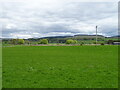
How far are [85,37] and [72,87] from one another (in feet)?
633

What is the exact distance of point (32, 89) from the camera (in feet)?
25.1

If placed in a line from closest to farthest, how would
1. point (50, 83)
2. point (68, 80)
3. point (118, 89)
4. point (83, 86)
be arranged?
1. point (118, 89)
2. point (83, 86)
3. point (50, 83)
4. point (68, 80)

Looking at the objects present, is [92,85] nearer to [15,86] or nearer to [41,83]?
[41,83]

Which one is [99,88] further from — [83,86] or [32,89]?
[32,89]

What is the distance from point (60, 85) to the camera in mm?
8211

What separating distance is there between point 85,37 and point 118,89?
193087mm

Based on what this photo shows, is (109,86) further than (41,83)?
No

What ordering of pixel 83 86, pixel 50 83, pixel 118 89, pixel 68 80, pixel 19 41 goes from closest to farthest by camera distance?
pixel 118 89
pixel 83 86
pixel 50 83
pixel 68 80
pixel 19 41

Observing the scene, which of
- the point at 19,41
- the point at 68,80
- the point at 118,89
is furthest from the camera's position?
the point at 19,41

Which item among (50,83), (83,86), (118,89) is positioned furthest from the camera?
(50,83)

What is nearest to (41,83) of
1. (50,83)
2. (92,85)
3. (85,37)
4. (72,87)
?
(50,83)

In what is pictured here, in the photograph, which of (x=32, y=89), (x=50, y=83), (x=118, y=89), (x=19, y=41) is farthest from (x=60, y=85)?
(x=19, y=41)

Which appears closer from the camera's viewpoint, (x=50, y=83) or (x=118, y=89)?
(x=118, y=89)

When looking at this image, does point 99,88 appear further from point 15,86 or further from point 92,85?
point 15,86
